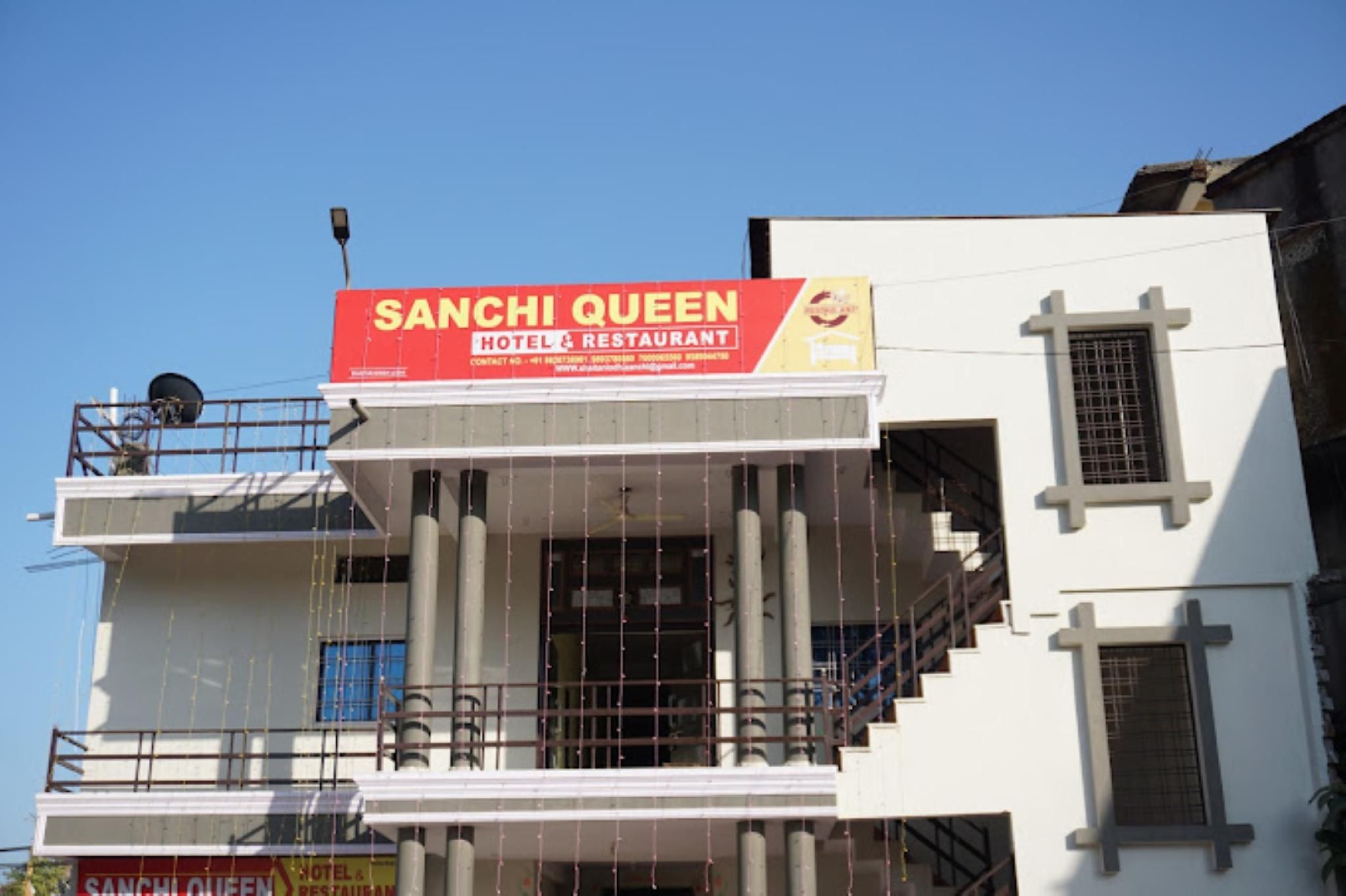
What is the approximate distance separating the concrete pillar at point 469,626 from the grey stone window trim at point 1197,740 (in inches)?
267

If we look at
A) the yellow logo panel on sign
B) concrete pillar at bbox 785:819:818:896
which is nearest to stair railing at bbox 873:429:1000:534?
the yellow logo panel on sign

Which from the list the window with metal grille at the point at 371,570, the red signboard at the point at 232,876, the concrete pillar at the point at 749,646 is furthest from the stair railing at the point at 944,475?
the red signboard at the point at 232,876

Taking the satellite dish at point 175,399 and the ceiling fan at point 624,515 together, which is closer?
the ceiling fan at point 624,515

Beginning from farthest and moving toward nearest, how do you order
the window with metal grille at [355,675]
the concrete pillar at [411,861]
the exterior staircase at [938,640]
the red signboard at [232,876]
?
1. the window with metal grille at [355,675]
2. the red signboard at [232,876]
3. the exterior staircase at [938,640]
4. the concrete pillar at [411,861]

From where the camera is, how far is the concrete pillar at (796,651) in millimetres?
16391

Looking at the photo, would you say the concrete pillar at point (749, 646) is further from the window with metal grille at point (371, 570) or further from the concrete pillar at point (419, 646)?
the window with metal grille at point (371, 570)

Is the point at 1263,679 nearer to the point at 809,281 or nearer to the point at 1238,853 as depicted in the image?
the point at 1238,853

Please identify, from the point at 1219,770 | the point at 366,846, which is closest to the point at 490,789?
the point at 366,846

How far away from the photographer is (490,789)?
54.1ft

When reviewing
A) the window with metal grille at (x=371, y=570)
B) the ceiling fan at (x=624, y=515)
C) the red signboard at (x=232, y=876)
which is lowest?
the red signboard at (x=232, y=876)

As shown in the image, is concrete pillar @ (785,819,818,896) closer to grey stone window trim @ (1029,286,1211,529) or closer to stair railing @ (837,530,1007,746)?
stair railing @ (837,530,1007,746)

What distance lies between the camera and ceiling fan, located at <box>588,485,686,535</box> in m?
19.2

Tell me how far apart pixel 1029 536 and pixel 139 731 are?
11.7 metres

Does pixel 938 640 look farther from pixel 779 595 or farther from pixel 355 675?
pixel 355 675
